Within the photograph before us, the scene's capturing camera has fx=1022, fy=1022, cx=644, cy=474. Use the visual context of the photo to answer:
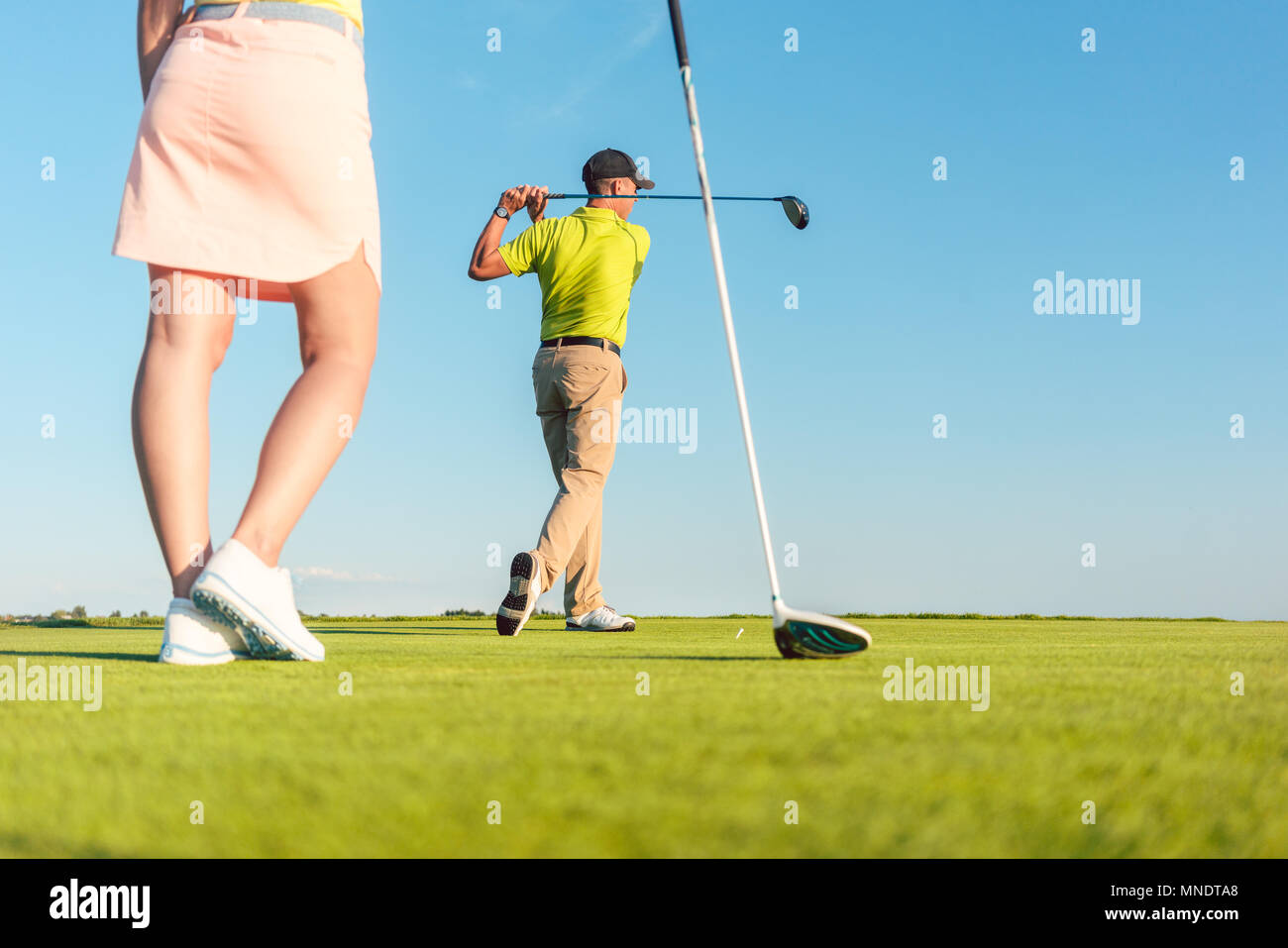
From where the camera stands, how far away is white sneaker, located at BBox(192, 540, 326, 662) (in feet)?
7.63

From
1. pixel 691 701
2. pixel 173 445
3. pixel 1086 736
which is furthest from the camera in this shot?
pixel 173 445

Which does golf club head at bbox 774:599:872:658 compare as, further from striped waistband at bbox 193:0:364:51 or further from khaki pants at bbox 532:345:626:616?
khaki pants at bbox 532:345:626:616

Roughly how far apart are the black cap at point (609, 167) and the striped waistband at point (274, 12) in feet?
10.6

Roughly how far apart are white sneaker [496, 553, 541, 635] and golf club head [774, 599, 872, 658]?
6.58 ft

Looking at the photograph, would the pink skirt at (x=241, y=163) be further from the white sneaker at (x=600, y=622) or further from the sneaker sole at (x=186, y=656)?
the white sneaker at (x=600, y=622)

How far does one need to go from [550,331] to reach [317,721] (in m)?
4.15

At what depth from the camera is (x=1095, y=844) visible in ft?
2.92

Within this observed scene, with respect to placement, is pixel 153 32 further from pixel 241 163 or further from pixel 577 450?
pixel 577 450

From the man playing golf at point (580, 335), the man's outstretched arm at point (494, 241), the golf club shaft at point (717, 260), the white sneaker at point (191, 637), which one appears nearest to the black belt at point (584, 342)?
the man playing golf at point (580, 335)

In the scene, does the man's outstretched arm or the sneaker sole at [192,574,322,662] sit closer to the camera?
the sneaker sole at [192,574,322,662]

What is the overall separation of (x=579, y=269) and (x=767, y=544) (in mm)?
2992

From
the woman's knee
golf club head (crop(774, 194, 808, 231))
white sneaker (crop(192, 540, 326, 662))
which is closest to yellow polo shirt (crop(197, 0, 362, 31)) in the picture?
the woman's knee
